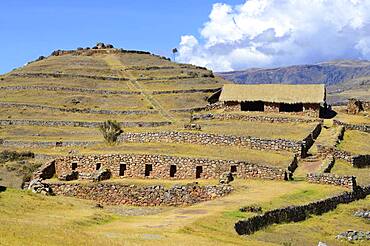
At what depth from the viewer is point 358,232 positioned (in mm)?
25812

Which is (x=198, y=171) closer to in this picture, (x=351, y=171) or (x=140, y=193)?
(x=140, y=193)

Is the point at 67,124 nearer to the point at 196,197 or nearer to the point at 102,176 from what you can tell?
the point at 102,176

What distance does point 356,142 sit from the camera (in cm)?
5144

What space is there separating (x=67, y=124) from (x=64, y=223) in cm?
5495

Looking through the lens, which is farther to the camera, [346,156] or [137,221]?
[346,156]

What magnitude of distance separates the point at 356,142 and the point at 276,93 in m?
17.7

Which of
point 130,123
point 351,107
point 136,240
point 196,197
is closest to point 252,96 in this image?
point 351,107

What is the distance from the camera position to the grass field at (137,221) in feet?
63.4

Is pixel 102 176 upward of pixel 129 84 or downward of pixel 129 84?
downward

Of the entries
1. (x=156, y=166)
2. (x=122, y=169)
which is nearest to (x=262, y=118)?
(x=156, y=166)

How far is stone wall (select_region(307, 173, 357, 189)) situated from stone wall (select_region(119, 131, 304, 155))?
7.22 m

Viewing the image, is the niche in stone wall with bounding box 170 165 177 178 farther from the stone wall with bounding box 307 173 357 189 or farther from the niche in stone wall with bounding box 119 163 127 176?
the stone wall with bounding box 307 173 357 189

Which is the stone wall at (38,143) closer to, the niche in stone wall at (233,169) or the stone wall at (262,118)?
the stone wall at (262,118)

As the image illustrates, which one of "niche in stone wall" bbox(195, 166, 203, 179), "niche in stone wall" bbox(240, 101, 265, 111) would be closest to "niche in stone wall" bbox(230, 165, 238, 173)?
"niche in stone wall" bbox(195, 166, 203, 179)
